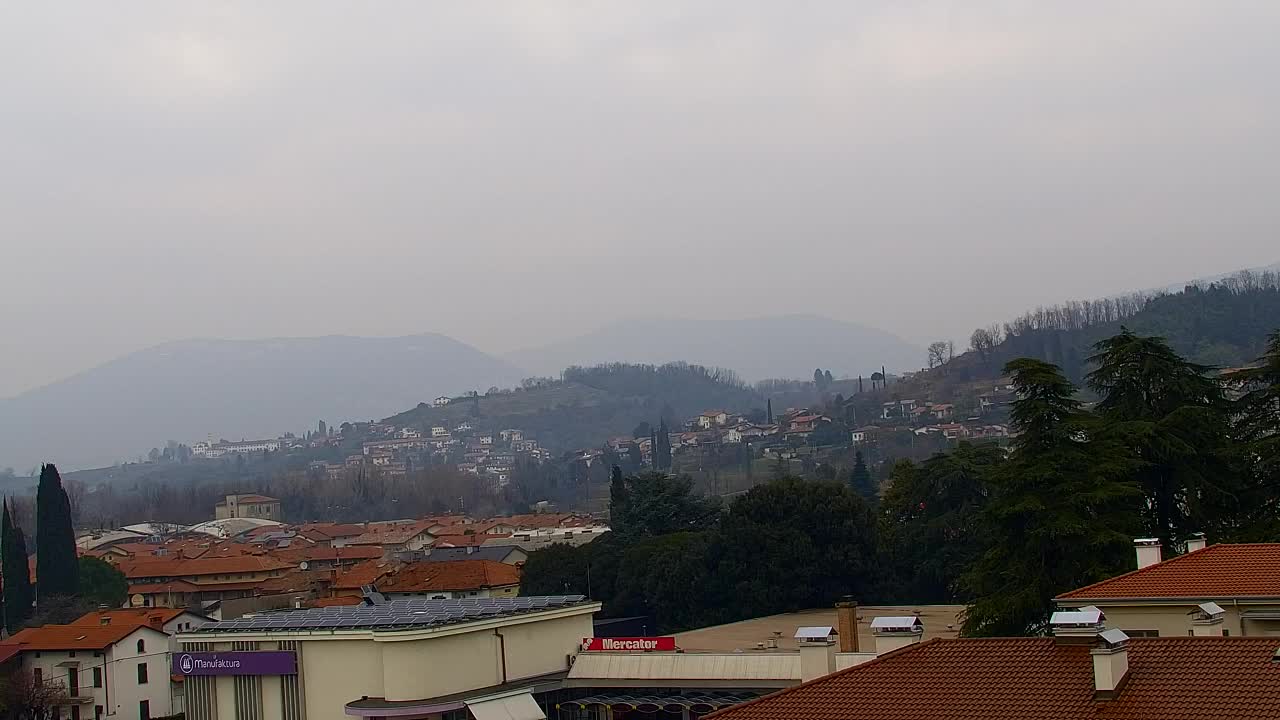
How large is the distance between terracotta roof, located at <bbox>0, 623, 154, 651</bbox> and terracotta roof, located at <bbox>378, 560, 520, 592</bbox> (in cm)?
1763

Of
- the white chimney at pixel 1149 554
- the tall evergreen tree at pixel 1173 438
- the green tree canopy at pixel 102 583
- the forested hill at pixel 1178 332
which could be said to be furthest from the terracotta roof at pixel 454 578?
the forested hill at pixel 1178 332

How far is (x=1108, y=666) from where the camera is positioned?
43.5 ft

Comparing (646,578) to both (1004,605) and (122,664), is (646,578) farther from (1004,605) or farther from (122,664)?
(1004,605)

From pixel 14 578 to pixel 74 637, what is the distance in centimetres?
1530

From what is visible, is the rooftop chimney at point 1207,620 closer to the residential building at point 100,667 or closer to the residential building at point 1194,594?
the residential building at point 1194,594

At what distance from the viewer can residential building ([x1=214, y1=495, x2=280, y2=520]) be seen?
162750mm

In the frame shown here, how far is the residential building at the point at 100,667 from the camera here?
47.8m

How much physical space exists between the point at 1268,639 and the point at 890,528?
40723 millimetres

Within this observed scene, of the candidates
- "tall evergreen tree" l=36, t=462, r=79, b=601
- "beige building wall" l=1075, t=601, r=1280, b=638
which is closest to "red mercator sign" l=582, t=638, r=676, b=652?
"beige building wall" l=1075, t=601, r=1280, b=638

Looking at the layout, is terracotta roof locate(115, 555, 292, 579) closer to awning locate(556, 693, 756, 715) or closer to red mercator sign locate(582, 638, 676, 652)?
red mercator sign locate(582, 638, 676, 652)

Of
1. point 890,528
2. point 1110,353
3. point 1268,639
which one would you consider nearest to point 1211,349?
point 890,528

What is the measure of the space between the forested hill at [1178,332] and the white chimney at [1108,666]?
523 feet

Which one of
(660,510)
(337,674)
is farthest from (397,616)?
(660,510)

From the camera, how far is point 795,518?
51250 mm
